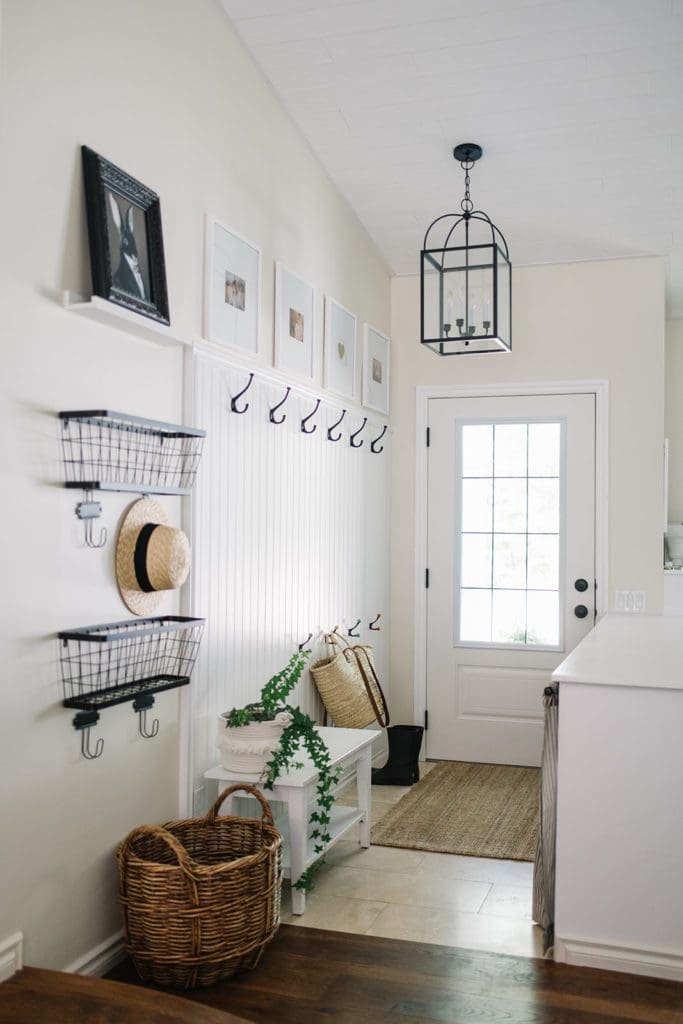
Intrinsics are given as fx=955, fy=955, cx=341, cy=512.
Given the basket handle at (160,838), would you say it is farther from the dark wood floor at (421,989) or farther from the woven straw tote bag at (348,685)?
the woven straw tote bag at (348,685)

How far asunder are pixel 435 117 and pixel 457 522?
2.17 meters

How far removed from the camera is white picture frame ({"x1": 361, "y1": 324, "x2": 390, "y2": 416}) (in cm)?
478

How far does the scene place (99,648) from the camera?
253 centimetres

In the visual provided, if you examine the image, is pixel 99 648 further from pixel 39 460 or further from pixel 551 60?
pixel 551 60

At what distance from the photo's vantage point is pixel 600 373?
4930 mm

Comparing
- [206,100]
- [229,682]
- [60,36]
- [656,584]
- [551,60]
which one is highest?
[551,60]

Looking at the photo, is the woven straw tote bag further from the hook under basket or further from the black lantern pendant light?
the hook under basket

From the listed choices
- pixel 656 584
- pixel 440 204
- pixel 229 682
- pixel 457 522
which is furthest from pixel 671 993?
pixel 440 204

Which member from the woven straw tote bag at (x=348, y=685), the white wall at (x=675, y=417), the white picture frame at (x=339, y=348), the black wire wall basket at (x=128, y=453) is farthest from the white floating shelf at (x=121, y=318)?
the white wall at (x=675, y=417)

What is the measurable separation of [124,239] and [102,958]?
6.32ft

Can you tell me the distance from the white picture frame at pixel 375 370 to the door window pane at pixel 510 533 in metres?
0.51

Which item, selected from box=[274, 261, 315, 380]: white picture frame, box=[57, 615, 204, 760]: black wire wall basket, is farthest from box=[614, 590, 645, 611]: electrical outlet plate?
box=[57, 615, 204, 760]: black wire wall basket

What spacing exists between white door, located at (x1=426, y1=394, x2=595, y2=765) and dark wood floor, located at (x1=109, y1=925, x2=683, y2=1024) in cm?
234

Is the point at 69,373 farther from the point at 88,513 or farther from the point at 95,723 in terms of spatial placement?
the point at 95,723
